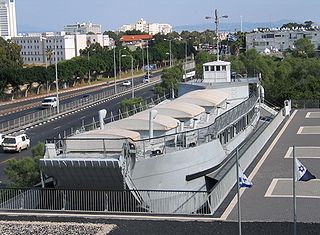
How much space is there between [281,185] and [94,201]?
817cm

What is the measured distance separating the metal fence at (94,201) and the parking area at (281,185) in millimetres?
2104

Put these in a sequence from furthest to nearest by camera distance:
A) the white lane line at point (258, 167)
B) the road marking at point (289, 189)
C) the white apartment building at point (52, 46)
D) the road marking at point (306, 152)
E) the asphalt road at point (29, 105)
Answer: the white apartment building at point (52, 46)
the asphalt road at point (29, 105)
the road marking at point (306, 152)
the road marking at point (289, 189)
the white lane line at point (258, 167)

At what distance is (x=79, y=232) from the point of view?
19516 mm

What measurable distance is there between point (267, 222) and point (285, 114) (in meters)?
31.7

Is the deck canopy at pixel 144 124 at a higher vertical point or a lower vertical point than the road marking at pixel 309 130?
higher

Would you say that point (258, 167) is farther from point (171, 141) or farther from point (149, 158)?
point (149, 158)

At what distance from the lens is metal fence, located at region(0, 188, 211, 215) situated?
22609 millimetres

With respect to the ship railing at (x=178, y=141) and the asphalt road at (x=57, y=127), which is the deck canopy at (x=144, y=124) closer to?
the ship railing at (x=178, y=141)

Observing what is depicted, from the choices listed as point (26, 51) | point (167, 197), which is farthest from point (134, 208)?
point (26, 51)

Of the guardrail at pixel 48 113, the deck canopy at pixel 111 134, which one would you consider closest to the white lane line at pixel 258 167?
the deck canopy at pixel 111 134

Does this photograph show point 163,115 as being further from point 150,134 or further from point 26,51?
point 26,51

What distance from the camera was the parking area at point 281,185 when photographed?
2084cm

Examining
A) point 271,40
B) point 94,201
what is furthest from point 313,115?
point 271,40

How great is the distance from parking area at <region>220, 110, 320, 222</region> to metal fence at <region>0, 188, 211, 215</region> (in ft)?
6.90
